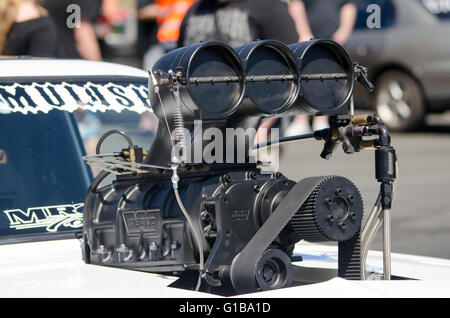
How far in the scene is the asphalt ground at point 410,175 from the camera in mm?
6797

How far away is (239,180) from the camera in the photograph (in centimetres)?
314

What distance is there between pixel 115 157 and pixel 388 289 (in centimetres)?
126

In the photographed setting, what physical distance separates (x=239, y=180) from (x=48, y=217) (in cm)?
98

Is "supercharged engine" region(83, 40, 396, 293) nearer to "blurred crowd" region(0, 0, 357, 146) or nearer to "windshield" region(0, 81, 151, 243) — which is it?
"windshield" region(0, 81, 151, 243)

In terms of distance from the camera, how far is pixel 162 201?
10.7 feet

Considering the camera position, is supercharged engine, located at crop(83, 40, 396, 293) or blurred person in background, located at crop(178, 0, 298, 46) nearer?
supercharged engine, located at crop(83, 40, 396, 293)

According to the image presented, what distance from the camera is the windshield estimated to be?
149 inches

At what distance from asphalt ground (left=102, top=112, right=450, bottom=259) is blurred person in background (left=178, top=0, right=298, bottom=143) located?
4.22 ft

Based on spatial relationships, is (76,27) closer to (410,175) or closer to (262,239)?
(410,175)

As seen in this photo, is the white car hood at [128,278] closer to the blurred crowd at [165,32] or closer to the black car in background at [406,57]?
the blurred crowd at [165,32]

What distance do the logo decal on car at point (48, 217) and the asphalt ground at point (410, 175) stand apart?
281mm
